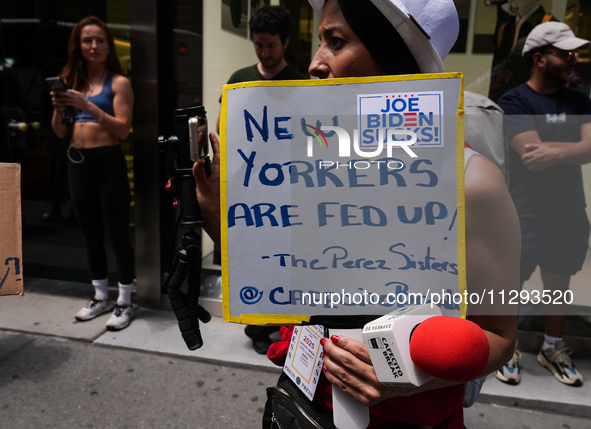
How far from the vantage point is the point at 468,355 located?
82 cm

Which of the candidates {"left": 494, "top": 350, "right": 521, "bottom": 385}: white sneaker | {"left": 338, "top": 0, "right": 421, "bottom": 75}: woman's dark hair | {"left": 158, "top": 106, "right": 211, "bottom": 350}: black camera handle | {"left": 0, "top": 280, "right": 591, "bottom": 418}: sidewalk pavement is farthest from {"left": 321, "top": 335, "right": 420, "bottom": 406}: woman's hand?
{"left": 494, "top": 350, "right": 521, "bottom": 385}: white sneaker

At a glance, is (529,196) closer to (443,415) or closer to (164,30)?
(443,415)

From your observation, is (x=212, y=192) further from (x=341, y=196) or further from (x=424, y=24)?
(x=424, y=24)

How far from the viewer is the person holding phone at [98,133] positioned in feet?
11.2

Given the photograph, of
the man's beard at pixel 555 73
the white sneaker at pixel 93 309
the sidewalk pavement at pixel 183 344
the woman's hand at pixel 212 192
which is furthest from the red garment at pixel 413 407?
the white sneaker at pixel 93 309

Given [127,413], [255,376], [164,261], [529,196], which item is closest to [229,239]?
[127,413]

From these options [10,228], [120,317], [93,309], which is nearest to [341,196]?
[10,228]

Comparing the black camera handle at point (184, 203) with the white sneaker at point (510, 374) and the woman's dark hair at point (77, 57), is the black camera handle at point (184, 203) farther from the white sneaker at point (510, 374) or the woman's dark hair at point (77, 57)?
the woman's dark hair at point (77, 57)

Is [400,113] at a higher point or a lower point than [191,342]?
higher

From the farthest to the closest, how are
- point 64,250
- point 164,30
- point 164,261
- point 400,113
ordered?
1. point 64,250
2. point 164,261
3. point 164,30
4. point 400,113

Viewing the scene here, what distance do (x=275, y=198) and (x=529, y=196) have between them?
264 centimetres

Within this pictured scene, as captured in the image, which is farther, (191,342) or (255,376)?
(255,376)

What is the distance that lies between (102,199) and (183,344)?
1.26 metres

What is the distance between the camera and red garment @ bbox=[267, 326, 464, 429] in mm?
1072
